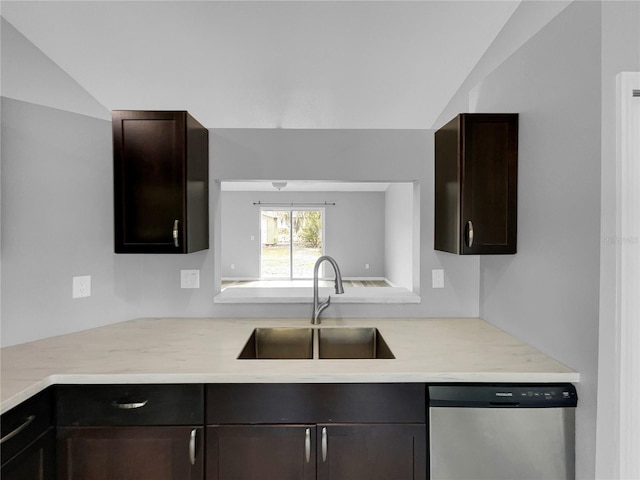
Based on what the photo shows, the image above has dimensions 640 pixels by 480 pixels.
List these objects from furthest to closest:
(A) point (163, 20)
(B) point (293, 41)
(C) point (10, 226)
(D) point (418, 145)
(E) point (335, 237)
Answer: (E) point (335, 237)
(D) point (418, 145)
(B) point (293, 41)
(A) point (163, 20)
(C) point (10, 226)

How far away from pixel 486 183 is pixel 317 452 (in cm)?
137

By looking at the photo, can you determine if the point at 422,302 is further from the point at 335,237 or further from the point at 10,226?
the point at 335,237

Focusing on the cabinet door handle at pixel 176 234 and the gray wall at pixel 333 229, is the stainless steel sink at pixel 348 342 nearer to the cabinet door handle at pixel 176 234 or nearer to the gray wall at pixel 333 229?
the cabinet door handle at pixel 176 234

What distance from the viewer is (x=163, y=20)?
1.92 metres

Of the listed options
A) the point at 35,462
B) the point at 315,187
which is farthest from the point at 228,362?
the point at 315,187

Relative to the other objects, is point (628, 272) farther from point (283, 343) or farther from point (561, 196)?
point (283, 343)

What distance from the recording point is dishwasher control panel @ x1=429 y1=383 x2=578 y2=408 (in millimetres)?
1315

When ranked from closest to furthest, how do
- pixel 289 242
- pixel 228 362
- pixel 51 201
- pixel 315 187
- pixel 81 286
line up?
pixel 228 362
pixel 51 201
pixel 81 286
pixel 315 187
pixel 289 242

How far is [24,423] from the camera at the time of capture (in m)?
1.21

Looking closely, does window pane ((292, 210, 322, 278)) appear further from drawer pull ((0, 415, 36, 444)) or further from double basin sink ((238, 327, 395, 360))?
drawer pull ((0, 415, 36, 444))

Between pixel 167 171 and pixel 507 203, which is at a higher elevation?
pixel 167 171

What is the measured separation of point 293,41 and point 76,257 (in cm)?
165

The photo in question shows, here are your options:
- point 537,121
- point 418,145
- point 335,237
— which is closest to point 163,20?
point 418,145

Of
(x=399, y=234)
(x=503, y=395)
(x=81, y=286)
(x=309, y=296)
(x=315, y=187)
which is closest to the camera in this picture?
(x=503, y=395)
